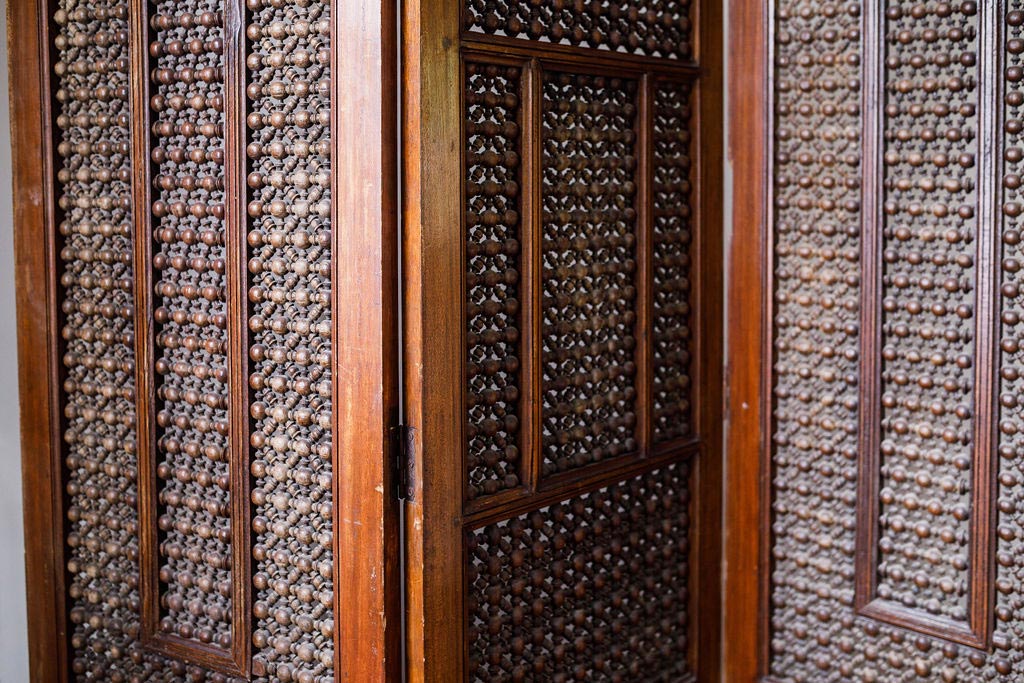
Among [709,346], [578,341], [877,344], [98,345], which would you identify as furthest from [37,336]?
[877,344]

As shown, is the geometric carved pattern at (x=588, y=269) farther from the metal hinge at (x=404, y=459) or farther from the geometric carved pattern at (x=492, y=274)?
the metal hinge at (x=404, y=459)

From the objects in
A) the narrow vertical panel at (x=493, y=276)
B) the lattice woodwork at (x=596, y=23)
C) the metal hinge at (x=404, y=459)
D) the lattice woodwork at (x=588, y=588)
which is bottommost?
the lattice woodwork at (x=588, y=588)

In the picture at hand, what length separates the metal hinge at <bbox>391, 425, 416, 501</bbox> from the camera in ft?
4.95

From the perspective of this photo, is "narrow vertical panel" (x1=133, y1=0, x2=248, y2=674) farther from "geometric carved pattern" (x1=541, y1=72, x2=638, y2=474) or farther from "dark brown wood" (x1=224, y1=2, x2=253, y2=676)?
"geometric carved pattern" (x1=541, y1=72, x2=638, y2=474)

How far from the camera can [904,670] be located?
1887 millimetres

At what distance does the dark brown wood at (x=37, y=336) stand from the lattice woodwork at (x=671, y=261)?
1.01 m

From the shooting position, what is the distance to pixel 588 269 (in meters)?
1.78

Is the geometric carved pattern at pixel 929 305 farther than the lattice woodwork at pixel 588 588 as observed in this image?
Yes

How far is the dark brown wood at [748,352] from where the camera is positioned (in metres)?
1.98

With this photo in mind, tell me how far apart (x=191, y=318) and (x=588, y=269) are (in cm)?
64

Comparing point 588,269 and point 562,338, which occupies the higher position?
point 588,269

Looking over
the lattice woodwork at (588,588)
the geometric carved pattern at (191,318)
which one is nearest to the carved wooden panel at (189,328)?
the geometric carved pattern at (191,318)

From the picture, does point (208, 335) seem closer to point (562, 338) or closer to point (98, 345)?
point (98, 345)

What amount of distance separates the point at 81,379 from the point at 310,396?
0.45 meters
